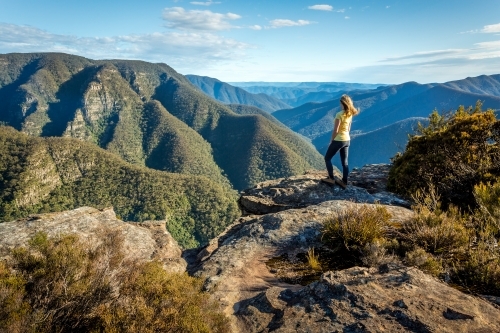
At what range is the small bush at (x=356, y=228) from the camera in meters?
5.32

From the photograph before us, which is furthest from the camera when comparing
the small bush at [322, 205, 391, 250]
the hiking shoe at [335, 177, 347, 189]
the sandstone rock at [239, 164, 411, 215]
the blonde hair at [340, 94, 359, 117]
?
the hiking shoe at [335, 177, 347, 189]

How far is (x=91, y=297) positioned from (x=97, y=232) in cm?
345

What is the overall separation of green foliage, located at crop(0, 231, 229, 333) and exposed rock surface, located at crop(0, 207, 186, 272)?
200 cm

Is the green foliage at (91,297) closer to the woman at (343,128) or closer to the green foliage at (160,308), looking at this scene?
the green foliage at (160,308)

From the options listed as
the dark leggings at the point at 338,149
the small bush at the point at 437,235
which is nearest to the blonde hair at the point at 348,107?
the dark leggings at the point at 338,149

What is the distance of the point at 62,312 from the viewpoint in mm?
3324

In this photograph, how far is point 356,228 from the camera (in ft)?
17.8

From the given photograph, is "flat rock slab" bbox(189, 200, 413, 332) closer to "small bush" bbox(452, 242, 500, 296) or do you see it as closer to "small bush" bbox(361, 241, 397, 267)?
"small bush" bbox(361, 241, 397, 267)

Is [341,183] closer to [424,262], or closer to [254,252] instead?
[254,252]

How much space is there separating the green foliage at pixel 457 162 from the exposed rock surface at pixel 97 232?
23.5ft

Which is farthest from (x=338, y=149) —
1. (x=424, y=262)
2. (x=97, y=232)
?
(x=97, y=232)

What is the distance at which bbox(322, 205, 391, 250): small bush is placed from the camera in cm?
532

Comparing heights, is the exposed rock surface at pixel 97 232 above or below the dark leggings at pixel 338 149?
below

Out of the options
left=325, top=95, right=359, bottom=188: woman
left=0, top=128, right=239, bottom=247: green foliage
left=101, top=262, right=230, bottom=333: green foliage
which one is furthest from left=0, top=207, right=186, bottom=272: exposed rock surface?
left=0, top=128, right=239, bottom=247: green foliage
